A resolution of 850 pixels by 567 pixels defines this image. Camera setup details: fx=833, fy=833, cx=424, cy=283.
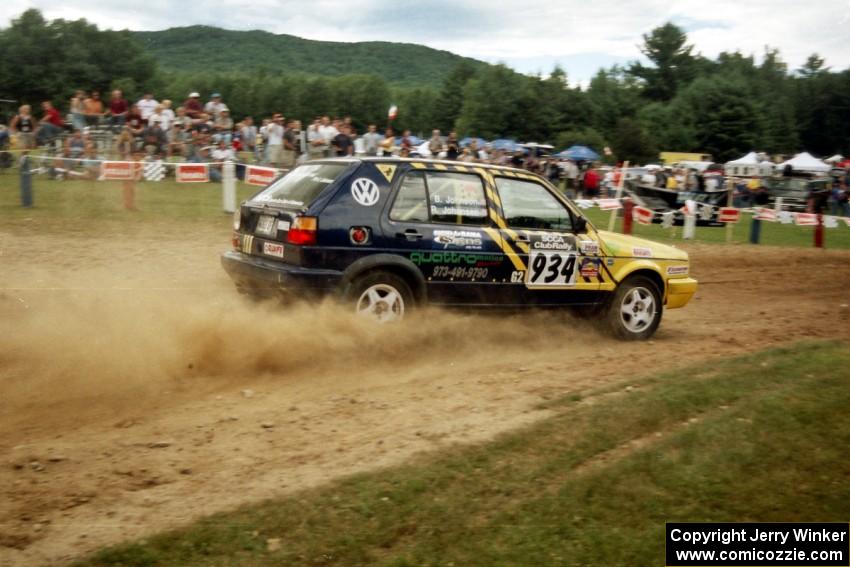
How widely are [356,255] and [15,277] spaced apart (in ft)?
17.9

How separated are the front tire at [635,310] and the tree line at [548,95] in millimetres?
64697

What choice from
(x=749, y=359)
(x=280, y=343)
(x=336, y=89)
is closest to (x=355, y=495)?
(x=280, y=343)

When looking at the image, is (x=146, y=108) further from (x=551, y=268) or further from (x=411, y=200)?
(x=551, y=268)

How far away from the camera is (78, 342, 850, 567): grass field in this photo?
385 centimetres

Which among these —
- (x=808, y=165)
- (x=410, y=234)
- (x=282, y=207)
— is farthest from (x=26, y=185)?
(x=808, y=165)

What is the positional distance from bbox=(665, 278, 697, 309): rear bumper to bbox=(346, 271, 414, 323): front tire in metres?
3.24

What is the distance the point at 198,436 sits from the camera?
208 inches

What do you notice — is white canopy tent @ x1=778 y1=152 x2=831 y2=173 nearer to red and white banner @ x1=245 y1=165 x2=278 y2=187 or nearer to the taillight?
red and white banner @ x1=245 y1=165 x2=278 y2=187

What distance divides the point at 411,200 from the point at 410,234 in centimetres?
33

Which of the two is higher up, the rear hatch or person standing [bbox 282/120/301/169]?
person standing [bbox 282/120/301/169]

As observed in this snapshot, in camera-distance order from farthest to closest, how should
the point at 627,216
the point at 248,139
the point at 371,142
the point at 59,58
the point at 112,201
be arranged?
1. the point at 59,58
2. the point at 248,139
3. the point at 371,142
4. the point at 627,216
5. the point at 112,201

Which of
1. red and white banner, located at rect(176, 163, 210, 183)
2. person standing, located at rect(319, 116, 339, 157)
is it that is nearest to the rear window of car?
red and white banner, located at rect(176, 163, 210, 183)

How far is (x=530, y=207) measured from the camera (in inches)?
323

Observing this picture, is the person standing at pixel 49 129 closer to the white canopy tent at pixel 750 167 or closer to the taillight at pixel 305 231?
the taillight at pixel 305 231
